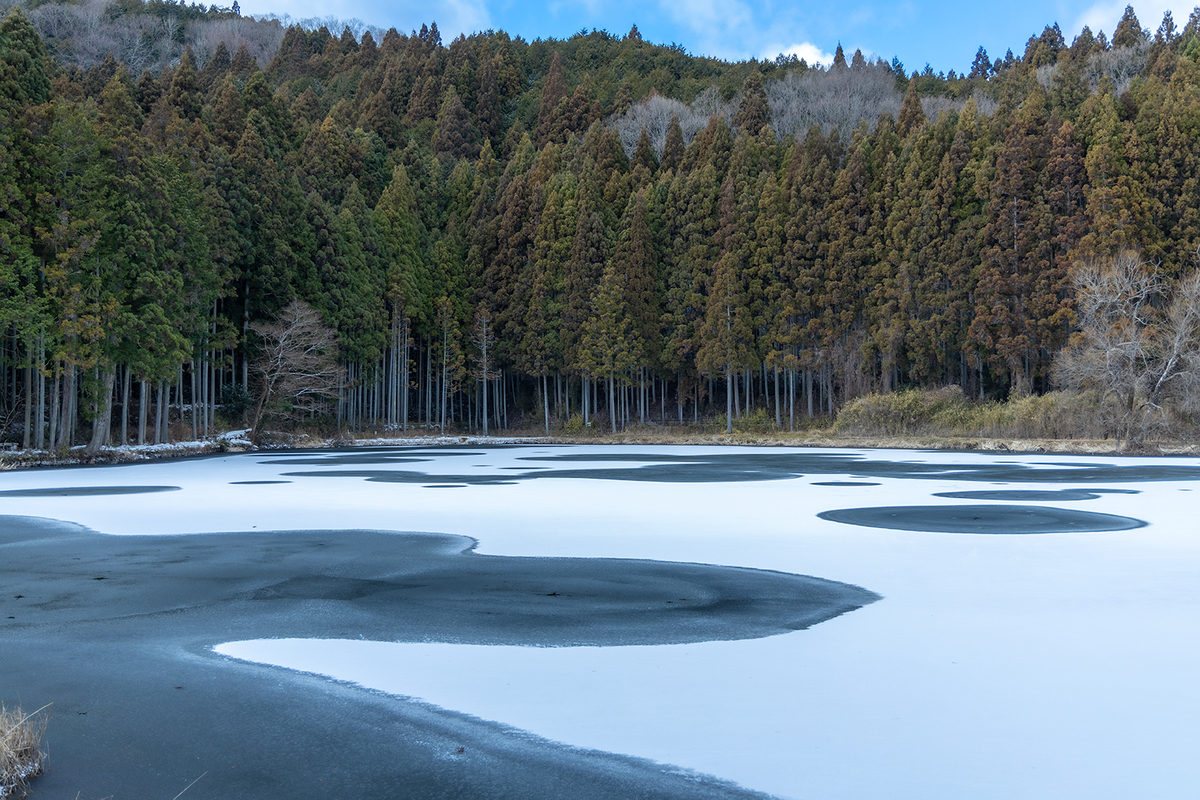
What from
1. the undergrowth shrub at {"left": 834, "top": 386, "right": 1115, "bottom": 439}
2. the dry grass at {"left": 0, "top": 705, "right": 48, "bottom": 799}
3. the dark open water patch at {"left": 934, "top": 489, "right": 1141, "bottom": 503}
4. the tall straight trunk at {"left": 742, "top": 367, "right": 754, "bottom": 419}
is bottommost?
the dark open water patch at {"left": 934, "top": 489, "right": 1141, "bottom": 503}

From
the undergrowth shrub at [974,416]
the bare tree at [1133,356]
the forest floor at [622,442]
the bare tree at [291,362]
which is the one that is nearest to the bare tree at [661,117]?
the forest floor at [622,442]

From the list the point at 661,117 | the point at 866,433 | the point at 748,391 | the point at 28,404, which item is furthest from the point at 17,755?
the point at 661,117

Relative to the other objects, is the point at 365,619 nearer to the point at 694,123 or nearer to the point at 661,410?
the point at 661,410

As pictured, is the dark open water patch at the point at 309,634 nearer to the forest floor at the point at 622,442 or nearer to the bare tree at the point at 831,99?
the forest floor at the point at 622,442

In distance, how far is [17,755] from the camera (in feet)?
11.5

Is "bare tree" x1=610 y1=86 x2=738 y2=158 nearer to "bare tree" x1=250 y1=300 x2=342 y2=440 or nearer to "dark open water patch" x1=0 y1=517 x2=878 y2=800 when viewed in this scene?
"bare tree" x1=250 y1=300 x2=342 y2=440

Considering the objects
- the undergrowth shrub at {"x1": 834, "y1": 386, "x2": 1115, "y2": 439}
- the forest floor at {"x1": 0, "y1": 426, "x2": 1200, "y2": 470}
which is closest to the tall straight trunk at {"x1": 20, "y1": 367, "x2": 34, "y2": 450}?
the forest floor at {"x1": 0, "y1": 426, "x2": 1200, "y2": 470}

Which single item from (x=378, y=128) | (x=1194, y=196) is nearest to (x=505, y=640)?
(x=1194, y=196)

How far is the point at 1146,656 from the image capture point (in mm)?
5105

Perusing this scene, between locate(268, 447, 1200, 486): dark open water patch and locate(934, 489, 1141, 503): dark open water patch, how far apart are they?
1.82 m

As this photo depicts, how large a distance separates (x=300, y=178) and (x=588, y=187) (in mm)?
15647

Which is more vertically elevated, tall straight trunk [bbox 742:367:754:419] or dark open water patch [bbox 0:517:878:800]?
tall straight trunk [bbox 742:367:754:419]

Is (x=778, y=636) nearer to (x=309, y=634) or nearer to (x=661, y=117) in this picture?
(x=309, y=634)

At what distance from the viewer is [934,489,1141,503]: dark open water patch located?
1392cm
